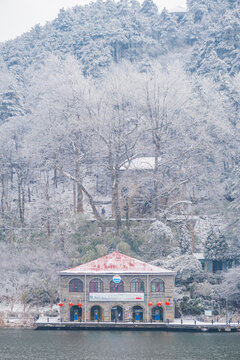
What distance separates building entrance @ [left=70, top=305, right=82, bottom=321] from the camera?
160 feet

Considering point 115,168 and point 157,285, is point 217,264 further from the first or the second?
point 115,168

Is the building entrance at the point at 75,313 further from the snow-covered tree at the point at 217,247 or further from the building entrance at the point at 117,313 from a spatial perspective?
the snow-covered tree at the point at 217,247

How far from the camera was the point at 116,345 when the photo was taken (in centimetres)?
4091

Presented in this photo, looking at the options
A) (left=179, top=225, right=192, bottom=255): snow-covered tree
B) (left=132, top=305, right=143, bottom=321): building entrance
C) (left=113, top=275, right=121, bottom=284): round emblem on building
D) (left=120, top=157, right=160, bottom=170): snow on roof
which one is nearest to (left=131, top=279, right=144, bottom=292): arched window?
(left=113, top=275, right=121, bottom=284): round emblem on building

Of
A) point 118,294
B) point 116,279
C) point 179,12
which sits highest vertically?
point 179,12

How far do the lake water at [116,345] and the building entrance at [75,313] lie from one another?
108 inches

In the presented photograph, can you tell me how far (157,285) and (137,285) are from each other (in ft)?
5.46

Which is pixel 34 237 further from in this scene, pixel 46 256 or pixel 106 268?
pixel 106 268

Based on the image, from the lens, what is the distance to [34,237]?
63.4 m

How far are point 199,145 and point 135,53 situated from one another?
41797 millimetres

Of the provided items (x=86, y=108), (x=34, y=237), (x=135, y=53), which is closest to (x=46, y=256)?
(x=34, y=237)

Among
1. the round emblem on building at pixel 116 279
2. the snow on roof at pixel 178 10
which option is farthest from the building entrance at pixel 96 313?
the snow on roof at pixel 178 10

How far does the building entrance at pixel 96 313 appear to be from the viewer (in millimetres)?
48812

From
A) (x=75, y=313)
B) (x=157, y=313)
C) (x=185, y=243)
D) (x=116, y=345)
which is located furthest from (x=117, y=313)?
(x=185, y=243)
